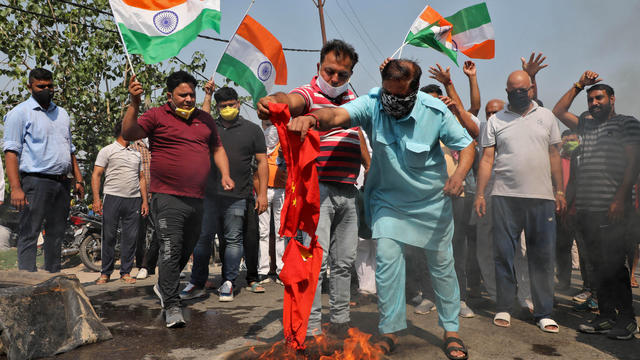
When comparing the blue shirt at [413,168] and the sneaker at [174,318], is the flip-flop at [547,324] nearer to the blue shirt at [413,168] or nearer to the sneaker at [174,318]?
the blue shirt at [413,168]

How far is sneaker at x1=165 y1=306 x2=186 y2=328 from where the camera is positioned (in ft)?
13.1

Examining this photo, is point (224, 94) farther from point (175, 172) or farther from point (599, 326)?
point (599, 326)

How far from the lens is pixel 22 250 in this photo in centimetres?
488

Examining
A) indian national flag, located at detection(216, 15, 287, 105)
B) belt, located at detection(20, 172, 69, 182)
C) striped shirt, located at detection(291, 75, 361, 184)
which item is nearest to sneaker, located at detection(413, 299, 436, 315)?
striped shirt, located at detection(291, 75, 361, 184)

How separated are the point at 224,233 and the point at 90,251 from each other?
483 cm

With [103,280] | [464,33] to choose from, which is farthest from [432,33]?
[103,280]

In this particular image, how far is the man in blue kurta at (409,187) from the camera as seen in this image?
339 cm

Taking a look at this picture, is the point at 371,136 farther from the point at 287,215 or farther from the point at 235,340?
the point at 235,340

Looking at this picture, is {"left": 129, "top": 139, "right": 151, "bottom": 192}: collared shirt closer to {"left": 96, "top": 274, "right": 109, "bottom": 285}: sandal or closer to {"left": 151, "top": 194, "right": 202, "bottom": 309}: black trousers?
{"left": 96, "top": 274, "right": 109, "bottom": 285}: sandal

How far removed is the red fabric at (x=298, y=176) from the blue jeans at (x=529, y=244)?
2.52 m

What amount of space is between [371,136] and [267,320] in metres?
2.05

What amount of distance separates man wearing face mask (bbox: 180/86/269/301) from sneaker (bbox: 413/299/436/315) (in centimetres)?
204

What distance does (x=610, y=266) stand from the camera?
401 centimetres

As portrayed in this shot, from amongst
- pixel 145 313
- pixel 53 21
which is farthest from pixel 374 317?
pixel 53 21
